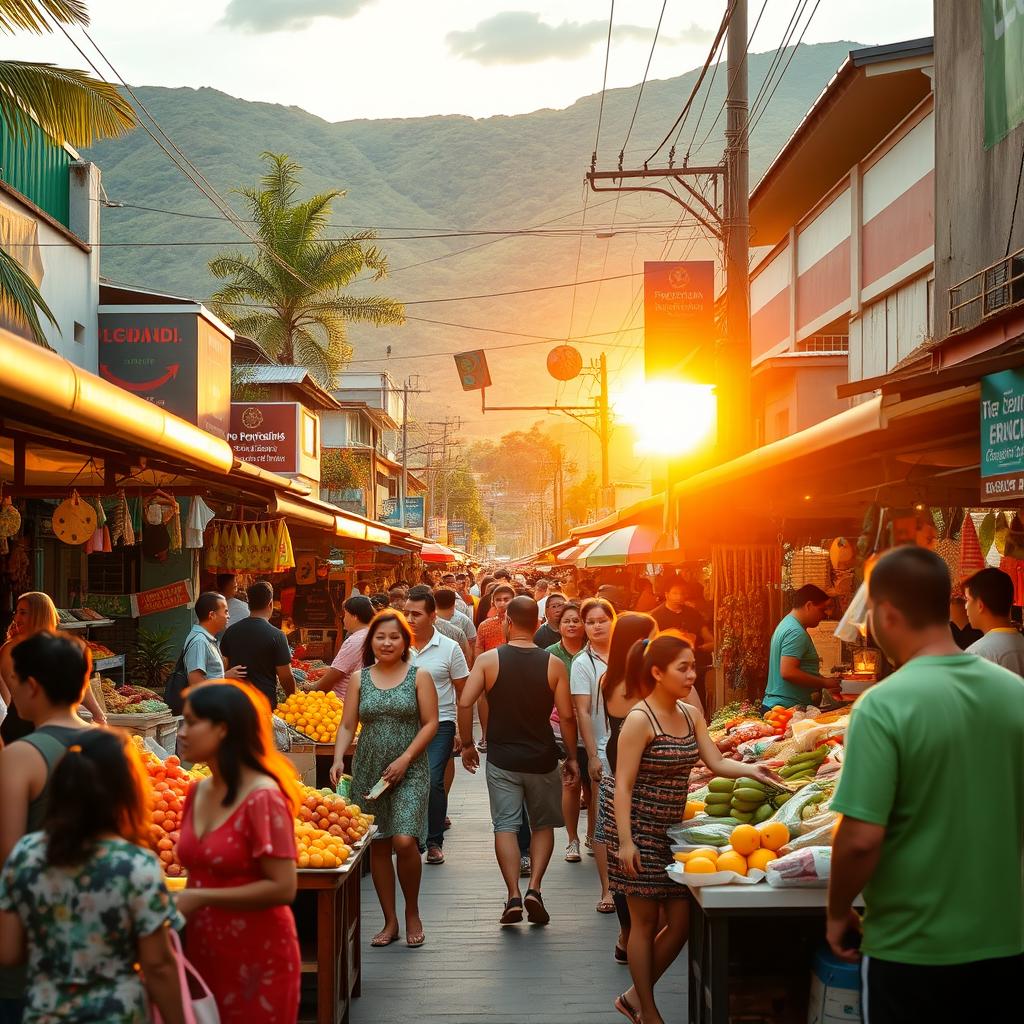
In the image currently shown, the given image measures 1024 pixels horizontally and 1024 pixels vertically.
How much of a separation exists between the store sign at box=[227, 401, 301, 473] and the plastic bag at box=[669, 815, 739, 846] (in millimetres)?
24828

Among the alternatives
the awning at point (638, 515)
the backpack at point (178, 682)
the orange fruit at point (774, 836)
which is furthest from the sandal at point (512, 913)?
the awning at point (638, 515)

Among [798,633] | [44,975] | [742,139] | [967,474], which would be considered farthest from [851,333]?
[44,975]

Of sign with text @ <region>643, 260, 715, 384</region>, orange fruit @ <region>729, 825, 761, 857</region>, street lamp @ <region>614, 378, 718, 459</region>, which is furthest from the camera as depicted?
street lamp @ <region>614, 378, 718, 459</region>

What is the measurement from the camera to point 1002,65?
31.1 feet

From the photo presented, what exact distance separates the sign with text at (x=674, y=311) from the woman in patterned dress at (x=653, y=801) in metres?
11.6

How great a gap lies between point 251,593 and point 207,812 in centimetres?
719

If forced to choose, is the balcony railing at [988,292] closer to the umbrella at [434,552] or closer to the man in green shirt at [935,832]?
the man in green shirt at [935,832]

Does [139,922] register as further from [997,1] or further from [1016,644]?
[997,1]

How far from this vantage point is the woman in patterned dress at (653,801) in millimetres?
5973

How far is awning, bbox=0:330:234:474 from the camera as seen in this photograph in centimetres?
543

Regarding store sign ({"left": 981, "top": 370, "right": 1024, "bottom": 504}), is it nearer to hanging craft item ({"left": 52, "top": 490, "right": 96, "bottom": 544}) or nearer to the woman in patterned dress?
the woman in patterned dress

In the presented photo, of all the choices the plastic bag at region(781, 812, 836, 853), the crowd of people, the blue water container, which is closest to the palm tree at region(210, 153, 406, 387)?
the plastic bag at region(781, 812, 836, 853)

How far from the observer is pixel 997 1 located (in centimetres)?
952

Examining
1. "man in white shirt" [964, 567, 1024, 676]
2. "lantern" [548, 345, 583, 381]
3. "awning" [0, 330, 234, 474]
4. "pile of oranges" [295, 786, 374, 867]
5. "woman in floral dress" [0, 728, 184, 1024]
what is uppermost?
"lantern" [548, 345, 583, 381]
